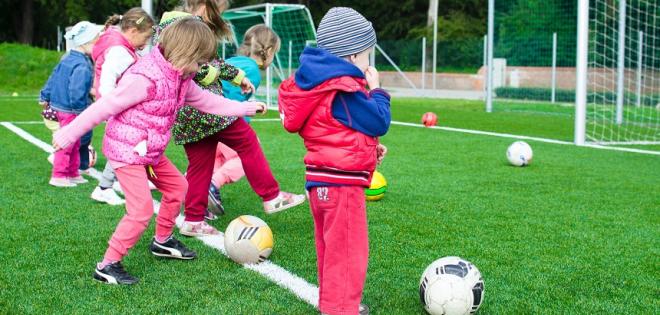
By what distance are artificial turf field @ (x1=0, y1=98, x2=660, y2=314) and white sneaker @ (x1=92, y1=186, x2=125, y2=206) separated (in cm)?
12

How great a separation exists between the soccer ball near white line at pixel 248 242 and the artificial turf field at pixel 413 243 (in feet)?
0.28

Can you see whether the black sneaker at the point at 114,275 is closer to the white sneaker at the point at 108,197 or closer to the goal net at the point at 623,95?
the white sneaker at the point at 108,197

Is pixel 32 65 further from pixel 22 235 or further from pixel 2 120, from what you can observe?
pixel 22 235

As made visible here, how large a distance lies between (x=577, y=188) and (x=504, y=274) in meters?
3.38

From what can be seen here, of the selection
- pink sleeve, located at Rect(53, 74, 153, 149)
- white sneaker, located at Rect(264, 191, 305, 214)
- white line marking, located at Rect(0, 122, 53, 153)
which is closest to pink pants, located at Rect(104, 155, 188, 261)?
pink sleeve, located at Rect(53, 74, 153, 149)

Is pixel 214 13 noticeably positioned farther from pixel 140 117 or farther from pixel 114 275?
pixel 114 275

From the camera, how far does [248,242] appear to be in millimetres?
4469

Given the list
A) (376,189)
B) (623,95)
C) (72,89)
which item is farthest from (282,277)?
(623,95)

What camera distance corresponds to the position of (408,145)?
11250mm

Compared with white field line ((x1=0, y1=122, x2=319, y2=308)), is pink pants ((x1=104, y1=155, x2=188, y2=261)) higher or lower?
higher

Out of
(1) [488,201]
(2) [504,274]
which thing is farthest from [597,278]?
(1) [488,201]

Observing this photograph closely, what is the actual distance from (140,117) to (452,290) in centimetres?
190

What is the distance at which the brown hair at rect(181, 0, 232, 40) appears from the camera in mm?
5379

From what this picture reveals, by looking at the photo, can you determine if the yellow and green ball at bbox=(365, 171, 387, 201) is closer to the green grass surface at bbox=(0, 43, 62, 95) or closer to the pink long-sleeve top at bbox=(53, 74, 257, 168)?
the pink long-sleeve top at bbox=(53, 74, 257, 168)
